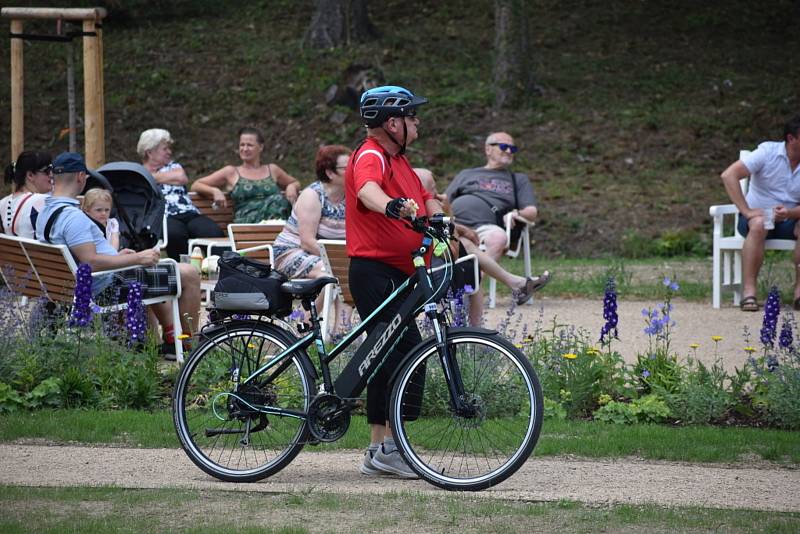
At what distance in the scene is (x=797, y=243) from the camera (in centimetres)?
1072

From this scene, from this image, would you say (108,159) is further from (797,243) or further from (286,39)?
(797,243)

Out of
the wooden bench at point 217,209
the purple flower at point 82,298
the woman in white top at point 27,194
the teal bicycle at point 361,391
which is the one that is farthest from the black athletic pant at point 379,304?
the wooden bench at point 217,209

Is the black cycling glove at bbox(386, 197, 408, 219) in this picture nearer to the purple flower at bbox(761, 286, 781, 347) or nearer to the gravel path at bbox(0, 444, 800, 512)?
the gravel path at bbox(0, 444, 800, 512)

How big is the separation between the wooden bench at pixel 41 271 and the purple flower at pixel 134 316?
26cm

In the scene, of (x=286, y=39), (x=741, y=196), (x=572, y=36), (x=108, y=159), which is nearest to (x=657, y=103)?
(x=572, y=36)

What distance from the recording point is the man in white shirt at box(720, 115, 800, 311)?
10648 mm

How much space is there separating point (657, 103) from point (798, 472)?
16162 mm

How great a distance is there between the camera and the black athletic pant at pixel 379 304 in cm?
560

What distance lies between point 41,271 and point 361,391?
3.30m

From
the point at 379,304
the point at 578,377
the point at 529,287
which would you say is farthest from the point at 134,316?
the point at 529,287

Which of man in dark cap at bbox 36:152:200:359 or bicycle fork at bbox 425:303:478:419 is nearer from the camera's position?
bicycle fork at bbox 425:303:478:419

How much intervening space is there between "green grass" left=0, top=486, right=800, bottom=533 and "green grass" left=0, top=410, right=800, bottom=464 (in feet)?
3.79

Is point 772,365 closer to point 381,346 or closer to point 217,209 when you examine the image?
point 381,346

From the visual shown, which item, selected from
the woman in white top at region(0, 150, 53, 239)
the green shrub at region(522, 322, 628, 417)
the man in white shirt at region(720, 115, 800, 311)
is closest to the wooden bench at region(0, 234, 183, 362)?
the woman in white top at region(0, 150, 53, 239)
